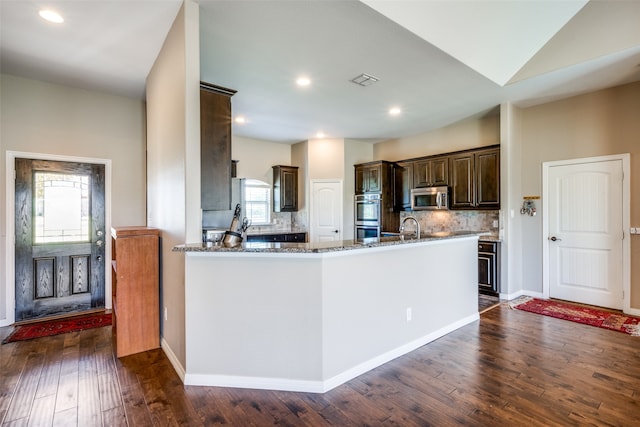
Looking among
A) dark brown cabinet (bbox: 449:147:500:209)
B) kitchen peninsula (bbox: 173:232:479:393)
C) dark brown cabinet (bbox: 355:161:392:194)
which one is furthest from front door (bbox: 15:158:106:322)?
dark brown cabinet (bbox: 449:147:500:209)

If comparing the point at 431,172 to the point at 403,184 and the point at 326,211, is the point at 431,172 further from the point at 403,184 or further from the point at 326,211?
the point at 326,211

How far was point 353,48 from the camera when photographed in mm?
3111

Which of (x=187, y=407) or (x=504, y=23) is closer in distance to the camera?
(x=187, y=407)

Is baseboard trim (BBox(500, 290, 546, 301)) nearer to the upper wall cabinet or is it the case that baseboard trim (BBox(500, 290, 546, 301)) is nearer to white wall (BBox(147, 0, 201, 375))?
the upper wall cabinet

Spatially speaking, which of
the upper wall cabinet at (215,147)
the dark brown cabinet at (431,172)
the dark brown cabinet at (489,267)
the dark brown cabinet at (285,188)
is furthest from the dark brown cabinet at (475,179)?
the upper wall cabinet at (215,147)

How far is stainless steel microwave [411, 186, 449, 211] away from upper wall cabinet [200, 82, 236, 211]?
13.4 ft

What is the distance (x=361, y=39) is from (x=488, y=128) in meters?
3.46

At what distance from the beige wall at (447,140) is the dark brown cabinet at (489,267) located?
5.84 ft

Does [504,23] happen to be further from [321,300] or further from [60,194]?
[60,194]

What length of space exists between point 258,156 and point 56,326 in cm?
448

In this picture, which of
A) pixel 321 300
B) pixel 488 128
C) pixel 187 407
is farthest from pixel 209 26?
pixel 488 128

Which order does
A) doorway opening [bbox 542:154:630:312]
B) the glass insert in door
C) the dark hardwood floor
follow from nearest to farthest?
the dark hardwood floor, the glass insert in door, doorway opening [bbox 542:154:630:312]

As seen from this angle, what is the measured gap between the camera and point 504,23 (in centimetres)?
327

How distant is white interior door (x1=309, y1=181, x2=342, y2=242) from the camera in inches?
264
